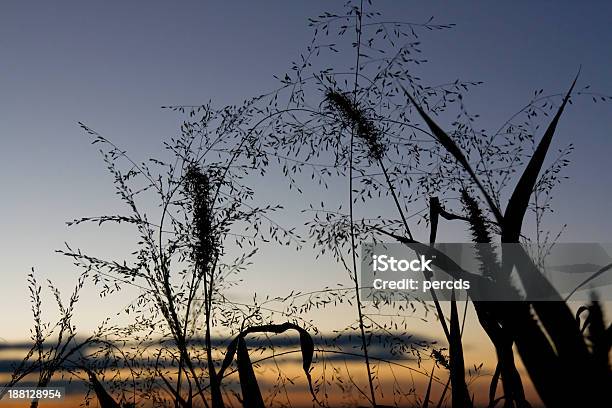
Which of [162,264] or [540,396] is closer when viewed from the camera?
[540,396]

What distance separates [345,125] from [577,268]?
1.63 m

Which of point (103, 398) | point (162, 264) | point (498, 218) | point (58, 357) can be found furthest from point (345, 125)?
point (498, 218)

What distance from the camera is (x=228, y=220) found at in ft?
10.0

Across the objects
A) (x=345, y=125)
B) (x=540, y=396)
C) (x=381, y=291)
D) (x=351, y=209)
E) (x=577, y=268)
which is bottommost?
(x=540, y=396)

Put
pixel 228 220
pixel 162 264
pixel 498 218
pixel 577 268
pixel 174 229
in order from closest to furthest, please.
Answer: pixel 498 218, pixel 577 268, pixel 162 264, pixel 174 229, pixel 228 220

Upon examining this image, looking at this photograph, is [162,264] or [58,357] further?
[162,264]

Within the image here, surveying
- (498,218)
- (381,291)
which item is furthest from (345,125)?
(498,218)

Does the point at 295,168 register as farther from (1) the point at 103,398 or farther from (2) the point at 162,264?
(1) the point at 103,398

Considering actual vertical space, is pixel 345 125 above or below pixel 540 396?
above

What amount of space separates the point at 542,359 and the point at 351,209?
1.95 meters

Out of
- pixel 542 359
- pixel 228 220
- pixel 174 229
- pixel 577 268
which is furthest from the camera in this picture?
pixel 228 220

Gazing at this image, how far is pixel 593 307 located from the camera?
838 millimetres

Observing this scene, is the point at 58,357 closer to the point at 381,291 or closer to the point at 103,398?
the point at 103,398

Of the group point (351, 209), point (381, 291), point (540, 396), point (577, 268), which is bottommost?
point (540, 396)
